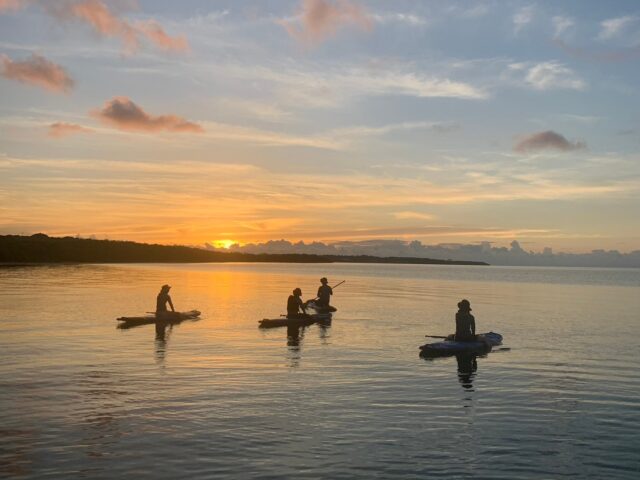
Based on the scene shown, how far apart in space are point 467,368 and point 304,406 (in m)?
10.1

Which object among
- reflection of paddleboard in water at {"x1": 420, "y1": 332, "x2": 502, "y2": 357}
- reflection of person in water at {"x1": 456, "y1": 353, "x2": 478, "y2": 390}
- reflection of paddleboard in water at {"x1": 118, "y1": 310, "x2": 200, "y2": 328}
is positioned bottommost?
reflection of person in water at {"x1": 456, "y1": 353, "x2": 478, "y2": 390}

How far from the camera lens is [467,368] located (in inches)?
1040

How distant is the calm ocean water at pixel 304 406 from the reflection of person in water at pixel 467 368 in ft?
0.33

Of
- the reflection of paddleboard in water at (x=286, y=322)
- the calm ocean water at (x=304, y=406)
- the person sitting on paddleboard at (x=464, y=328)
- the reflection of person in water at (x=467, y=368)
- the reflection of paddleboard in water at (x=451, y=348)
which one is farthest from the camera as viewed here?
the reflection of paddleboard in water at (x=286, y=322)

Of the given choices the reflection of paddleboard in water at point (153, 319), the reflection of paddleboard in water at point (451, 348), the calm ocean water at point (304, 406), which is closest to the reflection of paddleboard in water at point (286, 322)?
the calm ocean water at point (304, 406)

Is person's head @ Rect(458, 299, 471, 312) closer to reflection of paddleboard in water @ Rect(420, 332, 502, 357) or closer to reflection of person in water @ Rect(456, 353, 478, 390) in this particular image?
reflection of paddleboard in water @ Rect(420, 332, 502, 357)

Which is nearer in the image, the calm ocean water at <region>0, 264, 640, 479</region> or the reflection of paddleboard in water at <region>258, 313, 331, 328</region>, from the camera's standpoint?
the calm ocean water at <region>0, 264, 640, 479</region>

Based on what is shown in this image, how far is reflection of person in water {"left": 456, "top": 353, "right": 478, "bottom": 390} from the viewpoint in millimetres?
23391

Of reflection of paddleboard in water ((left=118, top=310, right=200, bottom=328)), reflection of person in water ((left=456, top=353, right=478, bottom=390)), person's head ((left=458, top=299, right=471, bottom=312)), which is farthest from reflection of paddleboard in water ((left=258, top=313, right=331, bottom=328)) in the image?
person's head ((left=458, top=299, right=471, bottom=312))

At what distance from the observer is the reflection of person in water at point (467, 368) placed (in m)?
23.4

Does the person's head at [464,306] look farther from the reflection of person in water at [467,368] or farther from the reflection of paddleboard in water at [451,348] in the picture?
the reflection of person in water at [467,368]

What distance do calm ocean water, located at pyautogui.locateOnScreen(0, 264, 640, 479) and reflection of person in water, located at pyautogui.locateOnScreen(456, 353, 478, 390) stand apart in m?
0.10

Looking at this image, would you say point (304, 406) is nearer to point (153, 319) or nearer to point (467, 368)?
point (467, 368)

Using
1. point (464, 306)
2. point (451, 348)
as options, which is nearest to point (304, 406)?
point (451, 348)
